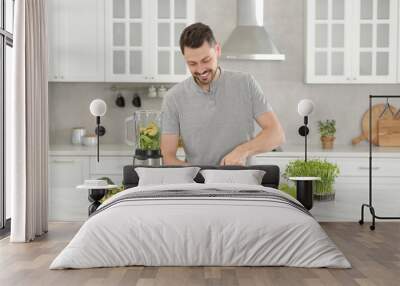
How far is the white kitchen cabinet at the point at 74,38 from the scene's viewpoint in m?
6.63

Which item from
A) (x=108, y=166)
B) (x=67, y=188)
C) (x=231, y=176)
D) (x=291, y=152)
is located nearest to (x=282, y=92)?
(x=291, y=152)

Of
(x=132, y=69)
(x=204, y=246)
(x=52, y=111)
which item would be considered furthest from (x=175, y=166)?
(x=52, y=111)

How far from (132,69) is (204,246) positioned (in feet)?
10.6

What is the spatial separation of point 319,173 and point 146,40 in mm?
2117

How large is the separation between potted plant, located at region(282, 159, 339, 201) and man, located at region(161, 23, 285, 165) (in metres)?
1.51

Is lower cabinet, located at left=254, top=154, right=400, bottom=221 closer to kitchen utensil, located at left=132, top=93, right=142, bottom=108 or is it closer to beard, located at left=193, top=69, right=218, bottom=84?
kitchen utensil, located at left=132, top=93, right=142, bottom=108

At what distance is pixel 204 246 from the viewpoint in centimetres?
385

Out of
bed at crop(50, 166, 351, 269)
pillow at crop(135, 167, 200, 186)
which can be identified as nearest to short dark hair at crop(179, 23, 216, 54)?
pillow at crop(135, 167, 200, 186)

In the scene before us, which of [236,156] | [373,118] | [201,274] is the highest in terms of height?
[373,118]

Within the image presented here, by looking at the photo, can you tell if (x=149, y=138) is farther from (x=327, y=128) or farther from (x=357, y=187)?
(x=327, y=128)

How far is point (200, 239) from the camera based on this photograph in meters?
3.84

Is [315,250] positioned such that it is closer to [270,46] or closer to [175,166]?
[175,166]

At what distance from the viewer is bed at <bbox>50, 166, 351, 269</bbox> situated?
3.84 m

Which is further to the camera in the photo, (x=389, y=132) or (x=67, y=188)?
(x=389, y=132)
